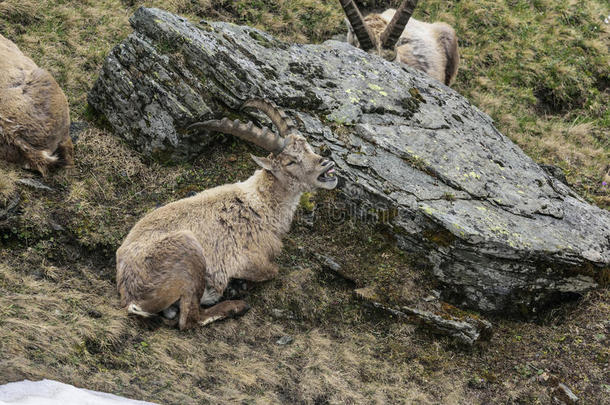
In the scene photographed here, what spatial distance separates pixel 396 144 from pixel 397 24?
4023mm

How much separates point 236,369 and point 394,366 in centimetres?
205

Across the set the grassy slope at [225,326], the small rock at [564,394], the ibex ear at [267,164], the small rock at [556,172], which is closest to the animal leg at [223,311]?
the grassy slope at [225,326]

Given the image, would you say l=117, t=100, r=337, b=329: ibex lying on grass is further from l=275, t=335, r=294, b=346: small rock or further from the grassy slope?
l=275, t=335, r=294, b=346: small rock

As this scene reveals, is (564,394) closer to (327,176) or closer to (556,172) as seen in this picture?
(327,176)

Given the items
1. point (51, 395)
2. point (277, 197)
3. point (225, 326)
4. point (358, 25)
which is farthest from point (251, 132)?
point (358, 25)

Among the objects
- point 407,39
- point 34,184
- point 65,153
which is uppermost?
point 407,39

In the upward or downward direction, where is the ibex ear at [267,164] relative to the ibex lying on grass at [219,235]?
upward

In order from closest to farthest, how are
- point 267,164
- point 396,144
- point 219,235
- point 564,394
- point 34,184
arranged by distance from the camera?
point 564,394 → point 219,235 → point 267,164 → point 34,184 → point 396,144

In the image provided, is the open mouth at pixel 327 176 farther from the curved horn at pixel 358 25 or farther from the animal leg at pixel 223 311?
the curved horn at pixel 358 25

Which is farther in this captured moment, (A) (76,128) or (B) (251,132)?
(A) (76,128)

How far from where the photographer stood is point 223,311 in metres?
7.11

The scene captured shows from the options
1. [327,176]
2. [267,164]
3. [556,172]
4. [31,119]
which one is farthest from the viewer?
[556,172]

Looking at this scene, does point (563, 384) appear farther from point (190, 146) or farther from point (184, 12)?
point (184, 12)

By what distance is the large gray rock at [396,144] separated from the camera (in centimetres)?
770
